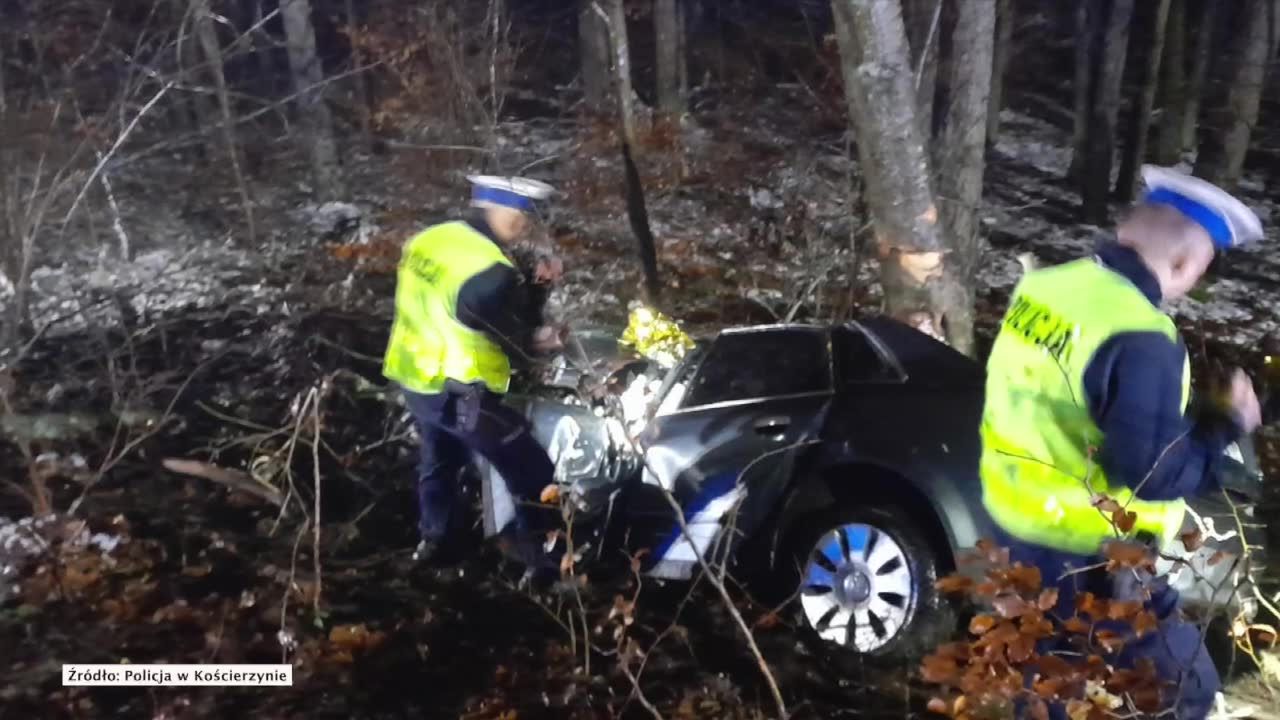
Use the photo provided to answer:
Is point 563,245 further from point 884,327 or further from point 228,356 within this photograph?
point 884,327

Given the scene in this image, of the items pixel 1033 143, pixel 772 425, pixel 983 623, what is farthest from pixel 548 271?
pixel 1033 143

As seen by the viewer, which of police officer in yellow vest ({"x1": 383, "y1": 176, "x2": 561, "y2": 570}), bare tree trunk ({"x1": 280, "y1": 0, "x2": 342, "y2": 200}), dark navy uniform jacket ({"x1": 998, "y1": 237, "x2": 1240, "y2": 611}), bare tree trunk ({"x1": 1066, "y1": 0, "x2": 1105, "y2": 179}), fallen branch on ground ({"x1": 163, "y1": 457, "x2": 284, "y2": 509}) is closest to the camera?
dark navy uniform jacket ({"x1": 998, "y1": 237, "x2": 1240, "y2": 611})

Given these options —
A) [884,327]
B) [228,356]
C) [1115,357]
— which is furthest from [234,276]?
[1115,357]

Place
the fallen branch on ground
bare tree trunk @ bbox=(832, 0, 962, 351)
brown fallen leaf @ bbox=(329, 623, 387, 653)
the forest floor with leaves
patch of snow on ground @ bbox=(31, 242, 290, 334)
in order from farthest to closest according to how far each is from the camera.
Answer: patch of snow on ground @ bbox=(31, 242, 290, 334)
bare tree trunk @ bbox=(832, 0, 962, 351)
the fallen branch on ground
brown fallen leaf @ bbox=(329, 623, 387, 653)
the forest floor with leaves

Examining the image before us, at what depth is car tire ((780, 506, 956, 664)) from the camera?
13.8 ft

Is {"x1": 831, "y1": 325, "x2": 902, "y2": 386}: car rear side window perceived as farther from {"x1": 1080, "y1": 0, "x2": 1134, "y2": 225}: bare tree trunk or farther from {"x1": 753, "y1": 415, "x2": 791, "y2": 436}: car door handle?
{"x1": 1080, "y1": 0, "x2": 1134, "y2": 225}: bare tree trunk

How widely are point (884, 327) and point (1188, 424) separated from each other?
7.47 feet

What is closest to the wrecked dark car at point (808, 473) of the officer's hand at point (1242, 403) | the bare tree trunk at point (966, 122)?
the officer's hand at point (1242, 403)

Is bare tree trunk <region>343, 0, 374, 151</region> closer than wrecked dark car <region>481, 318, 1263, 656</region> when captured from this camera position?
No

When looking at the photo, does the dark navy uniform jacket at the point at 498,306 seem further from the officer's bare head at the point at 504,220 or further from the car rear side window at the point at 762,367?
the car rear side window at the point at 762,367

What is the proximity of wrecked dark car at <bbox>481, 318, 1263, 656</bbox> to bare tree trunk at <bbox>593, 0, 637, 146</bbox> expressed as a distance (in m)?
4.49

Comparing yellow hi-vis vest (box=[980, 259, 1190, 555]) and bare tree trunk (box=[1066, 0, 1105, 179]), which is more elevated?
yellow hi-vis vest (box=[980, 259, 1190, 555])

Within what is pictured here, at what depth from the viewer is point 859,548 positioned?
4.29 meters
